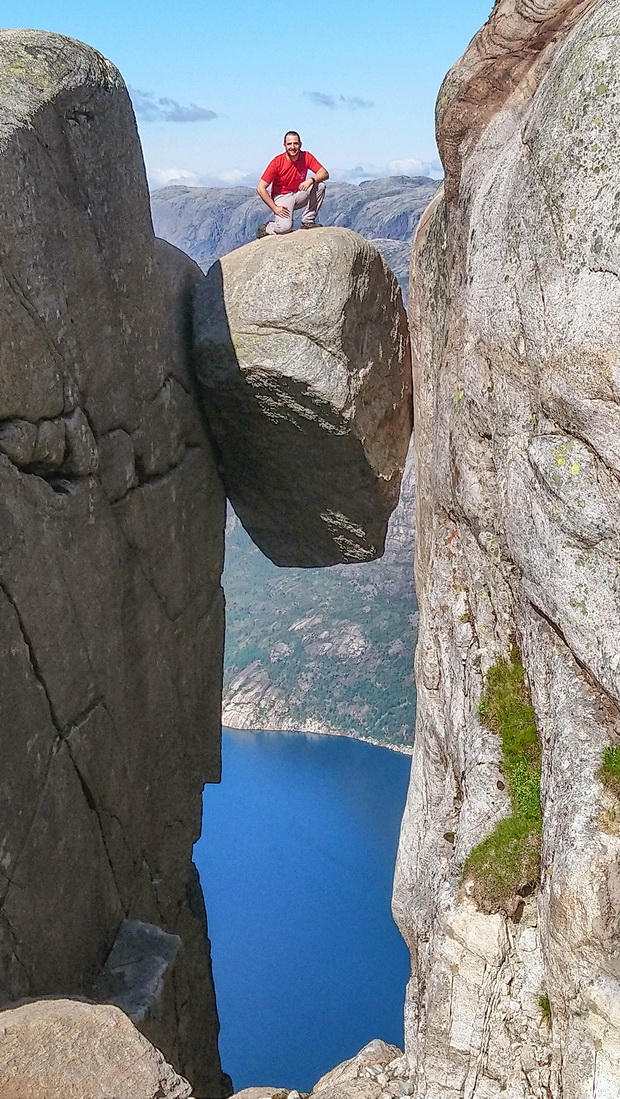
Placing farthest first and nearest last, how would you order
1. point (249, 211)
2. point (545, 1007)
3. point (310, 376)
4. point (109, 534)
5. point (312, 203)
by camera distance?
A: point (249, 211)
point (312, 203)
point (310, 376)
point (109, 534)
point (545, 1007)

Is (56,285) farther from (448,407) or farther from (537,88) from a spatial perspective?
(537,88)

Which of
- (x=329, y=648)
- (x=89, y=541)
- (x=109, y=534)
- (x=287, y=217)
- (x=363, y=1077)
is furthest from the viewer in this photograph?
(x=329, y=648)

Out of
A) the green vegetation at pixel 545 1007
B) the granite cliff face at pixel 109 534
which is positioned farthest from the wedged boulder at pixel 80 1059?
the green vegetation at pixel 545 1007

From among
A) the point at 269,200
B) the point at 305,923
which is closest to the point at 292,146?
the point at 269,200

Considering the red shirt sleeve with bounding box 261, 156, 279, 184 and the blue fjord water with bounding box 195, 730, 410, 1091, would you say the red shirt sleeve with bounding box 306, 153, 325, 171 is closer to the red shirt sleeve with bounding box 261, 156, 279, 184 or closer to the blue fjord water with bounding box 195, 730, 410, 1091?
the red shirt sleeve with bounding box 261, 156, 279, 184

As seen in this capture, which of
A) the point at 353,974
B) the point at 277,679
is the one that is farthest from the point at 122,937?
the point at 277,679

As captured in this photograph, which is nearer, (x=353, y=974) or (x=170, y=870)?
(x=170, y=870)

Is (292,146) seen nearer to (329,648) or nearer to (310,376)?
(310,376)

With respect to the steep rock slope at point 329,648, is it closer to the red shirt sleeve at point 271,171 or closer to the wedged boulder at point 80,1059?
the red shirt sleeve at point 271,171
